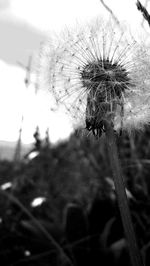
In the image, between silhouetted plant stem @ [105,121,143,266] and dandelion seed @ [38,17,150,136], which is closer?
silhouetted plant stem @ [105,121,143,266]

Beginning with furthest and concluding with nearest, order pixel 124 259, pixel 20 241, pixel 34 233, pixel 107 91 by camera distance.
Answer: pixel 20 241 → pixel 34 233 → pixel 124 259 → pixel 107 91

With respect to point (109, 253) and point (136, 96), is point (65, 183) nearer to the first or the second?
point (109, 253)

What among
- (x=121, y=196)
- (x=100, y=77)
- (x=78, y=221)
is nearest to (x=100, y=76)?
(x=100, y=77)

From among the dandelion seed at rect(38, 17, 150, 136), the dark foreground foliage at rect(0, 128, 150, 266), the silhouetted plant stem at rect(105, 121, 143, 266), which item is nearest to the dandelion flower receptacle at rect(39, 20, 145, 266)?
the dandelion seed at rect(38, 17, 150, 136)

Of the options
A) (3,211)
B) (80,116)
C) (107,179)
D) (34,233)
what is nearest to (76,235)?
(34,233)

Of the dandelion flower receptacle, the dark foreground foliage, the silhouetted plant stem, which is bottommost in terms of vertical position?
the dark foreground foliage

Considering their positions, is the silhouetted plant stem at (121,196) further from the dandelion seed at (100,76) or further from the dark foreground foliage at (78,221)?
the dark foreground foliage at (78,221)

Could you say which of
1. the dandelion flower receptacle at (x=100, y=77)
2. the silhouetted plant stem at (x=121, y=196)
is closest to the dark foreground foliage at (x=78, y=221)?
the dandelion flower receptacle at (x=100, y=77)

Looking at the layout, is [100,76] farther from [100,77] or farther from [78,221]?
[78,221]

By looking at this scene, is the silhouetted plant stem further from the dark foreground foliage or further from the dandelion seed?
the dark foreground foliage
